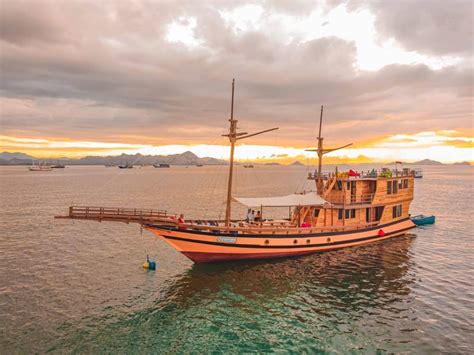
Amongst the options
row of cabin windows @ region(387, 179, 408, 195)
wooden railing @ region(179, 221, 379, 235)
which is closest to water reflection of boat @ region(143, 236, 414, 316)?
wooden railing @ region(179, 221, 379, 235)

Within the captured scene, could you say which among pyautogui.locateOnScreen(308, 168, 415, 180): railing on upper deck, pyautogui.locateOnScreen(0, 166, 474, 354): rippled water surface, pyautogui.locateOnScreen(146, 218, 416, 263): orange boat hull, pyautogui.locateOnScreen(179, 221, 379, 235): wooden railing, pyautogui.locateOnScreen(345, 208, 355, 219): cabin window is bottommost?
pyautogui.locateOnScreen(0, 166, 474, 354): rippled water surface

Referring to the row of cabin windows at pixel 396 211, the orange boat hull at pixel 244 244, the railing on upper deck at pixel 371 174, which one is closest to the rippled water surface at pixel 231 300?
the orange boat hull at pixel 244 244

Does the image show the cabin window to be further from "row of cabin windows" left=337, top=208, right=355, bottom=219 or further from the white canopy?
the white canopy

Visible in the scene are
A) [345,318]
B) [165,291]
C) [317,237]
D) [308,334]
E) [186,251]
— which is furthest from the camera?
[317,237]

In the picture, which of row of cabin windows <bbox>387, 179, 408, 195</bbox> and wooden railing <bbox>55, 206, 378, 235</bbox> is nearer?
wooden railing <bbox>55, 206, 378, 235</bbox>

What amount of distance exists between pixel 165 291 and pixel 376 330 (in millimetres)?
13635

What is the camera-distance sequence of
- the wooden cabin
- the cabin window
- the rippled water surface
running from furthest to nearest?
the cabin window
the wooden cabin
the rippled water surface

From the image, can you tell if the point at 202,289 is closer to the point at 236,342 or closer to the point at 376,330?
the point at 236,342

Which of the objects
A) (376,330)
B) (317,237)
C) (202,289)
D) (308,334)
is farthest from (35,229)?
(376,330)

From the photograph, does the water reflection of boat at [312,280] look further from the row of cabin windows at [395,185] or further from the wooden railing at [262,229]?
the row of cabin windows at [395,185]

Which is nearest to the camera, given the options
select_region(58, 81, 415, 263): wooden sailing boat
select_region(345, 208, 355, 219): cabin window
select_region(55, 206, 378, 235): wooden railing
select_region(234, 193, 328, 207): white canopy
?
select_region(55, 206, 378, 235): wooden railing

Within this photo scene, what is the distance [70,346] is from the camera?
14.9 m

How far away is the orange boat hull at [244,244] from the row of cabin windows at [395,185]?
8788 mm

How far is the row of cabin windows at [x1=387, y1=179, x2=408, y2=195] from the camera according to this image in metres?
36.1
